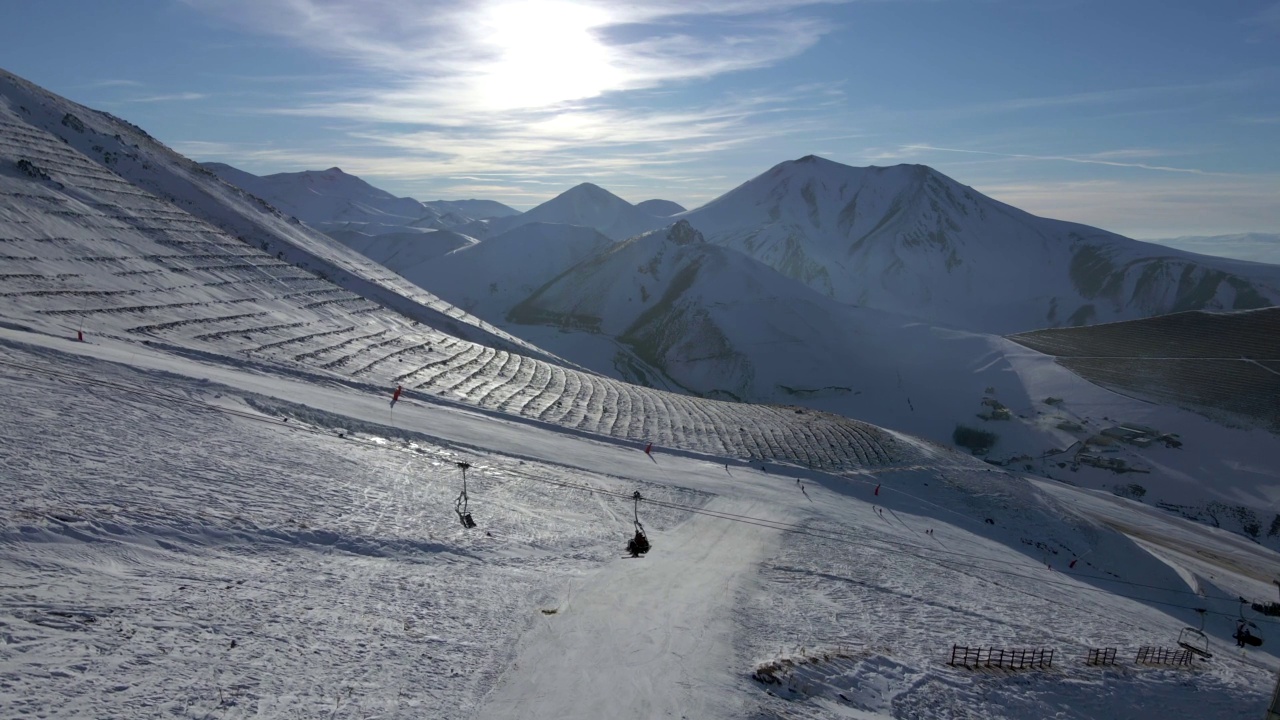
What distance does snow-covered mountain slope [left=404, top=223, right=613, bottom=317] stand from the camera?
10775cm

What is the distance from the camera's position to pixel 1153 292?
123 m

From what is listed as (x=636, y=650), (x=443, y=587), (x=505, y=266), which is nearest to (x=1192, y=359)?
(x=636, y=650)

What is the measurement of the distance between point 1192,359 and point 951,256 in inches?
3527

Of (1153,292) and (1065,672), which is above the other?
Answer: (1153,292)

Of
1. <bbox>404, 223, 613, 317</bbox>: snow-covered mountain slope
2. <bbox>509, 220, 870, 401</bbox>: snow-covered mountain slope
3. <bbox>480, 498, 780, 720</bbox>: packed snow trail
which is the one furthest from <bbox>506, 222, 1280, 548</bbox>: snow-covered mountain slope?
<bbox>480, 498, 780, 720</bbox>: packed snow trail

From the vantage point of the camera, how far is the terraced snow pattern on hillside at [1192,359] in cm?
5550

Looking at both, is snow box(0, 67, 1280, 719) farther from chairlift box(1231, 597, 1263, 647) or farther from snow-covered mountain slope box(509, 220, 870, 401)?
snow-covered mountain slope box(509, 220, 870, 401)

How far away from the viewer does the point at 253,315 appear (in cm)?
2780

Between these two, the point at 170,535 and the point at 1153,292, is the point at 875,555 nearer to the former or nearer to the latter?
the point at 170,535

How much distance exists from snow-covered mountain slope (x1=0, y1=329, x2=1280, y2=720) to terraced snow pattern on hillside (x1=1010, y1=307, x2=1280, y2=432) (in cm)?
4038

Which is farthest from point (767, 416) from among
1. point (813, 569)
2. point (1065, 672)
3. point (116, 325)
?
point (116, 325)

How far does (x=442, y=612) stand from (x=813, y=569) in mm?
10058

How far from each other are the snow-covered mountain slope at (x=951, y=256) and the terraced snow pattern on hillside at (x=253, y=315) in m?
87.4

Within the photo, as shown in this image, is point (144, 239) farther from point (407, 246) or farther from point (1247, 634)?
point (407, 246)
